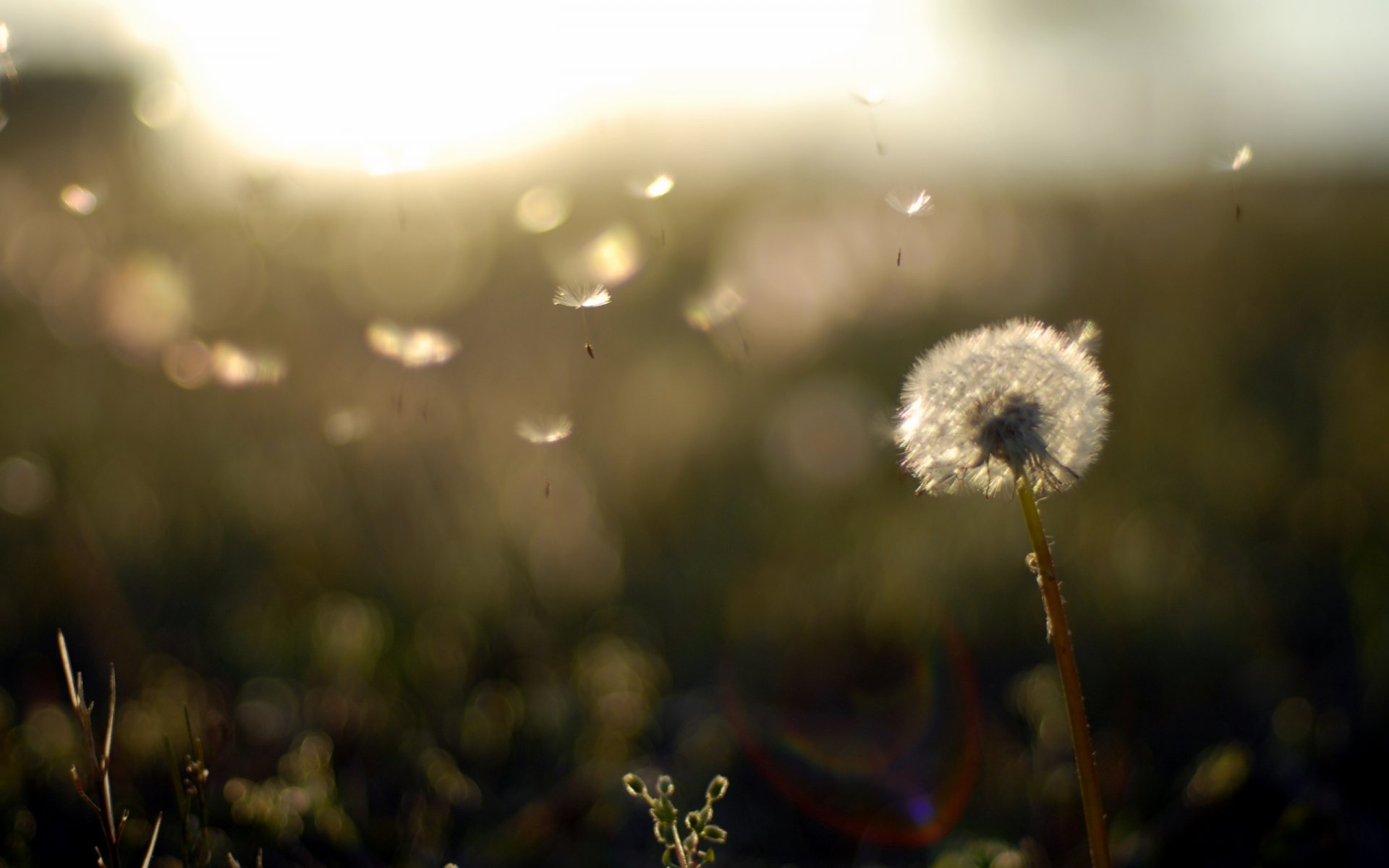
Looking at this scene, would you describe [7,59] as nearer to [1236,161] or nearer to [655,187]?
[655,187]

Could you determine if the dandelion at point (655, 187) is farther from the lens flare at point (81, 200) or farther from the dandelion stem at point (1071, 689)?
the lens flare at point (81, 200)

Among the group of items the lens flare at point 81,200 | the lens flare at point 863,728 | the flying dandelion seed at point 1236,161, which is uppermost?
the flying dandelion seed at point 1236,161

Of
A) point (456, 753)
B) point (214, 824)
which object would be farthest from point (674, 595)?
point (214, 824)

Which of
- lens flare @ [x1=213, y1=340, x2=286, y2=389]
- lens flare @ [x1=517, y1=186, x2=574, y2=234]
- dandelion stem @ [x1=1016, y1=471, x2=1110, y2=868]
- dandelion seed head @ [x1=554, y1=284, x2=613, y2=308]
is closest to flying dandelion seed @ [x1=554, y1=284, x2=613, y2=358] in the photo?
dandelion seed head @ [x1=554, y1=284, x2=613, y2=308]

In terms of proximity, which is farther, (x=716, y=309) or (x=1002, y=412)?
(x=716, y=309)

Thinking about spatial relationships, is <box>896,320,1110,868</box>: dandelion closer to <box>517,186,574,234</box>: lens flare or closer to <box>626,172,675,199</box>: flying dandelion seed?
<box>626,172,675,199</box>: flying dandelion seed

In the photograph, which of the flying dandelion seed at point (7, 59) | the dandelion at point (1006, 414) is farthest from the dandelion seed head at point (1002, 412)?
the flying dandelion seed at point (7, 59)

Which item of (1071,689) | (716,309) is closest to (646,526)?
(716,309)
